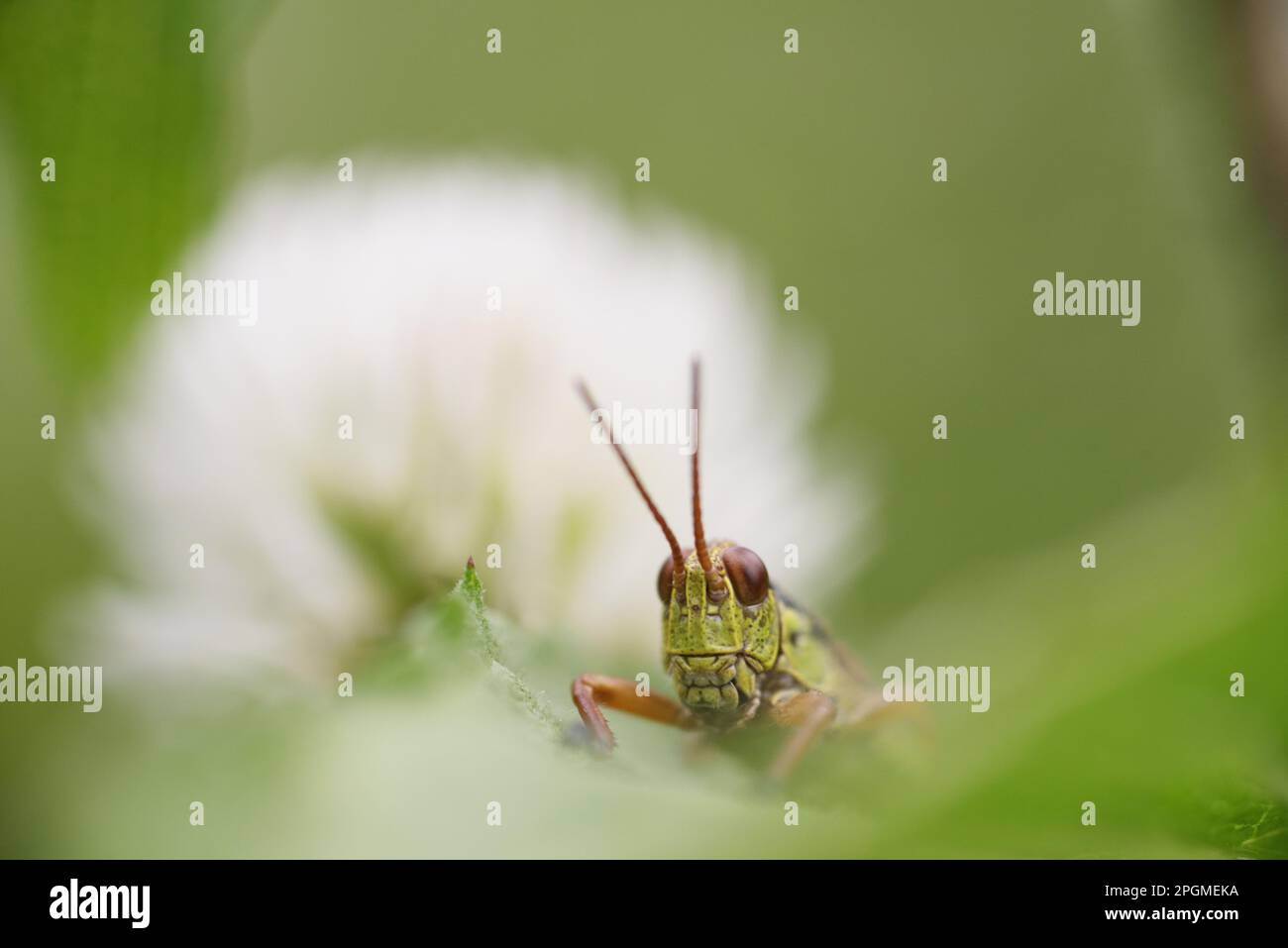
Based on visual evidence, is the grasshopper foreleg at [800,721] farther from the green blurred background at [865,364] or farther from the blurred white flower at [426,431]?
the blurred white flower at [426,431]

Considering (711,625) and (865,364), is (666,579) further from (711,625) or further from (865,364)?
(865,364)

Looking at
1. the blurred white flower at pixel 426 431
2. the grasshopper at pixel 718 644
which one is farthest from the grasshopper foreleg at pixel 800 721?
the blurred white flower at pixel 426 431

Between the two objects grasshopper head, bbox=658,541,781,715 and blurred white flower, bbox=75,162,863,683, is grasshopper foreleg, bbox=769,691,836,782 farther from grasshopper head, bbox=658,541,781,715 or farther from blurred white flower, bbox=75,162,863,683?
blurred white flower, bbox=75,162,863,683

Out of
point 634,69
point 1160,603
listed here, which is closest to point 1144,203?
point 634,69

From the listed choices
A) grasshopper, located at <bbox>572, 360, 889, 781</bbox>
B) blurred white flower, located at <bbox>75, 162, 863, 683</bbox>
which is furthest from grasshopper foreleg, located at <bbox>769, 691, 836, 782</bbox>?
blurred white flower, located at <bbox>75, 162, 863, 683</bbox>

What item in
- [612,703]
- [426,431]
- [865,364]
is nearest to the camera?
[612,703]

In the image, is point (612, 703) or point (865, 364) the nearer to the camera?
point (612, 703)

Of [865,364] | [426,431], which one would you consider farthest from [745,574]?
[865,364]
